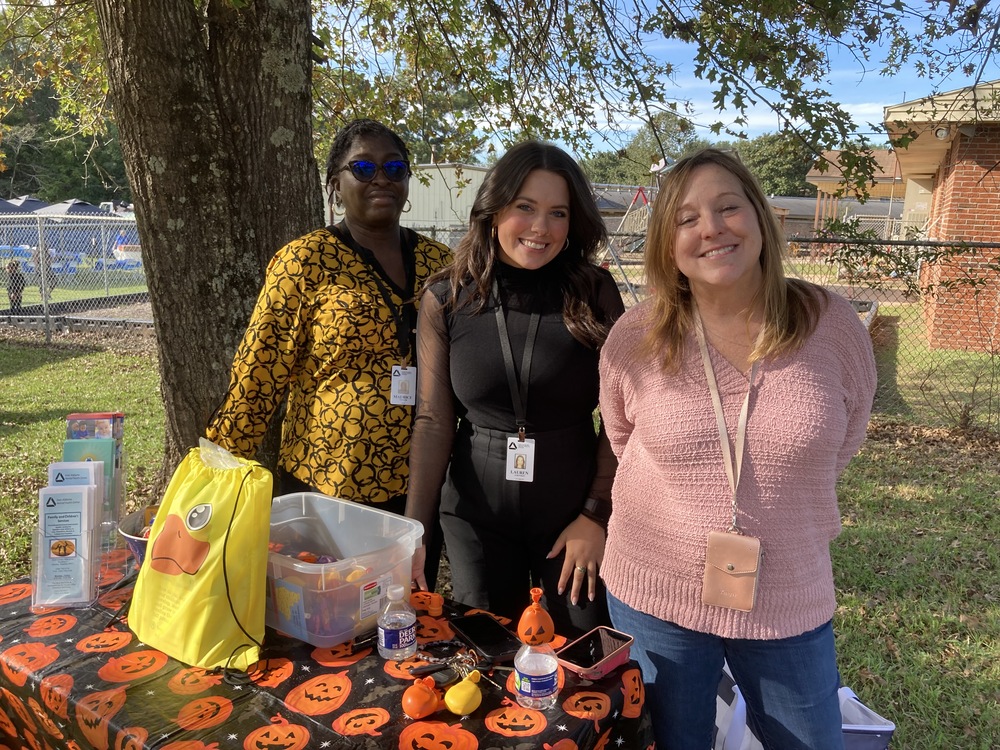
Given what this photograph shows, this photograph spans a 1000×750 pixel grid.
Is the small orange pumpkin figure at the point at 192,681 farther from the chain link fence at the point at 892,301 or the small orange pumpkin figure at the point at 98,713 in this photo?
the chain link fence at the point at 892,301

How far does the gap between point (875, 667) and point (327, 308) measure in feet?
9.32

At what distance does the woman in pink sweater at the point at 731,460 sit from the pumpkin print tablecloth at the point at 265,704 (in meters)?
Answer: 0.21

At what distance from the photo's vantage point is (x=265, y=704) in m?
1.50

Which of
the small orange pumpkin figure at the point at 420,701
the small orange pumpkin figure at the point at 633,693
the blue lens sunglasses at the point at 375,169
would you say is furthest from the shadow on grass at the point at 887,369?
the small orange pumpkin figure at the point at 420,701

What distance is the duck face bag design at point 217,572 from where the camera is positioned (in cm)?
160

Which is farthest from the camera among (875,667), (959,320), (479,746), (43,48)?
(959,320)

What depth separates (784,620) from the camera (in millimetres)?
1595

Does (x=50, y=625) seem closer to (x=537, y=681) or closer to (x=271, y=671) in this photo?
(x=271, y=671)

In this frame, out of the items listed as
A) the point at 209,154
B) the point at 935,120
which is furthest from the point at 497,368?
the point at 935,120

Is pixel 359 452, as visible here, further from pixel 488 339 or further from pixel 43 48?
pixel 43 48

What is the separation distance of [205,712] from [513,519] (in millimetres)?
897

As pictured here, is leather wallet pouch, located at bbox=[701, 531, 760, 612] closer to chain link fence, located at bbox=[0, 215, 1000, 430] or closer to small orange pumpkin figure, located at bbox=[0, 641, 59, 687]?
chain link fence, located at bbox=[0, 215, 1000, 430]

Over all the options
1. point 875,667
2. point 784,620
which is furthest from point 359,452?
point 875,667

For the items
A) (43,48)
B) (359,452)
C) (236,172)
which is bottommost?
(359,452)
